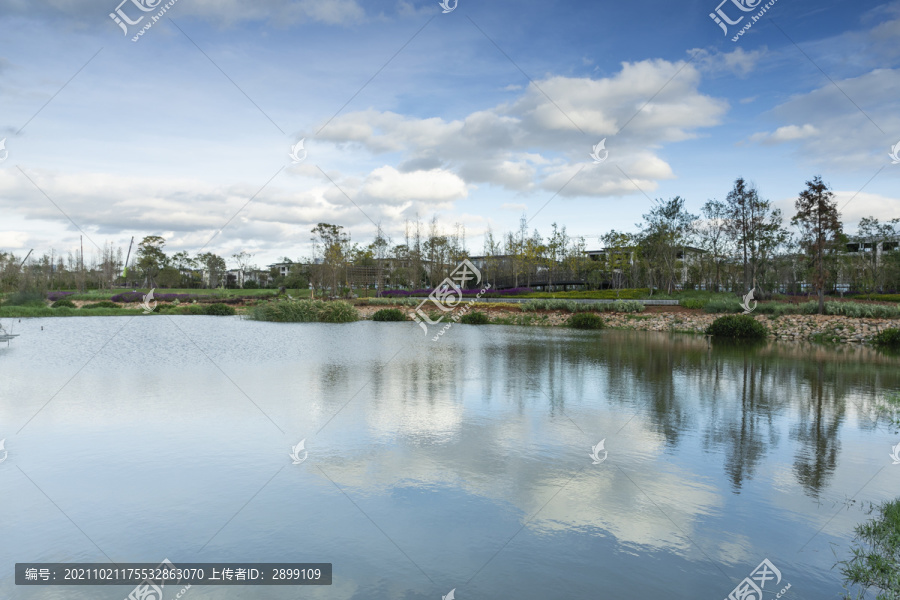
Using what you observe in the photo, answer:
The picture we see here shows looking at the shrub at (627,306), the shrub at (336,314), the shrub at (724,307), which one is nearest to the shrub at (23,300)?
the shrub at (336,314)

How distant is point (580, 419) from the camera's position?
8164mm

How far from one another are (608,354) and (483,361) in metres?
4.25

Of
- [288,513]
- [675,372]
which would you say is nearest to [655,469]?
[288,513]

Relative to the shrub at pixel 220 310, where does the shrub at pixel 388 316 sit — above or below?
below

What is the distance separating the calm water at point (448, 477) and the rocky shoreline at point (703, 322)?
11054 millimetres

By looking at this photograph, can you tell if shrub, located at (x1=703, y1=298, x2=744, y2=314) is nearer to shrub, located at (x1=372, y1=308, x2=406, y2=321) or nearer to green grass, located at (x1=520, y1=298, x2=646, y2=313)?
green grass, located at (x1=520, y1=298, x2=646, y2=313)

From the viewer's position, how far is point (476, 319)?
28156 millimetres

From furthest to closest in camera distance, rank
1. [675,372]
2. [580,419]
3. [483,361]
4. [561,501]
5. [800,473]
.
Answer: [483,361]
[675,372]
[580,419]
[800,473]
[561,501]

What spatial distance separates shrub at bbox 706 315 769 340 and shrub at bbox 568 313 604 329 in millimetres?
4874

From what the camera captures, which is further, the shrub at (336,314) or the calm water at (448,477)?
the shrub at (336,314)

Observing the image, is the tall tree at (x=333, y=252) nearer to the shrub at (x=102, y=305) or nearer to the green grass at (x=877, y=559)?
the shrub at (x=102, y=305)

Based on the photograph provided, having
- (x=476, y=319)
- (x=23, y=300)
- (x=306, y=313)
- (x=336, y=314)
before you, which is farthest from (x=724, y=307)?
(x=23, y=300)

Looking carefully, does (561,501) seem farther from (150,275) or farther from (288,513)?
(150,275)

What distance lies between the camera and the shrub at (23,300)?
32531 millimetres
